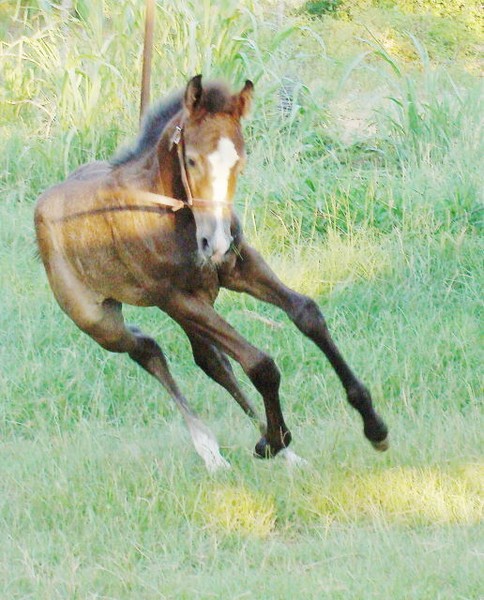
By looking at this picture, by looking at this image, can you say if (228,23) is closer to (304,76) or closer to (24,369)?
(304,76)

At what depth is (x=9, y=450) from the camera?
224 inches

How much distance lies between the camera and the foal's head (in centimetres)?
436

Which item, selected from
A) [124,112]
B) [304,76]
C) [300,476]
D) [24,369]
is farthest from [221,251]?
[304,76]

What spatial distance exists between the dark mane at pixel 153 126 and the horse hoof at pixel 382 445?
183 centimetres

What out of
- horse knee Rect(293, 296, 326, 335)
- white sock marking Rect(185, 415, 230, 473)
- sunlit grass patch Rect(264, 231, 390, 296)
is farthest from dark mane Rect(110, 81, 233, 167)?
sunlit grass patch Rect(264, 231, 390, 296)

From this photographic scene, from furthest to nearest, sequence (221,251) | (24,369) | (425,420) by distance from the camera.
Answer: (24,369)
(425,420)
(221,251)

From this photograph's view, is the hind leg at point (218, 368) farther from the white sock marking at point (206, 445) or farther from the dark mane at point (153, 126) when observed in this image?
the dark mane at point (153, 126)

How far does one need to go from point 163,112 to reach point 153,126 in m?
0.10

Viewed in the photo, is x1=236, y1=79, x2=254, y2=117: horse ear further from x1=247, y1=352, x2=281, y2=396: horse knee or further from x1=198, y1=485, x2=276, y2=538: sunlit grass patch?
x1=198, y1=485, x2=276, y2=538: sunlit grass patch

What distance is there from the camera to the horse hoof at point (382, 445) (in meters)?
4.87

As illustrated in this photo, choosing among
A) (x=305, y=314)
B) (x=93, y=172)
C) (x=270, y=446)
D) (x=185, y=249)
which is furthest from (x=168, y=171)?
(x=270, y=446)

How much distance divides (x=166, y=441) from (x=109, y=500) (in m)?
0.97

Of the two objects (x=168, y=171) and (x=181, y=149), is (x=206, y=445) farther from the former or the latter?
(x=181, y=149)

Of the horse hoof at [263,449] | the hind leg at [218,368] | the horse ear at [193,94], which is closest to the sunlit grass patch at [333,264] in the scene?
the hind leg at [218,368]
